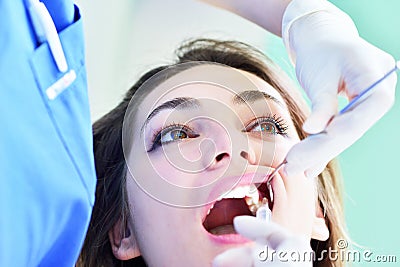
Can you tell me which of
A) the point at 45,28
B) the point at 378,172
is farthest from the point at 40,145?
the point at 378,172

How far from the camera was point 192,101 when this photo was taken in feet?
3.71

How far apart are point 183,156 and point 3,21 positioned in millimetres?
395

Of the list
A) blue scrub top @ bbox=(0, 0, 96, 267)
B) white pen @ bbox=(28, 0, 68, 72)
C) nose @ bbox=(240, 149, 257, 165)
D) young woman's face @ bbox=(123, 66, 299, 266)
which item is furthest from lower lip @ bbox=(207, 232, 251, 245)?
white pen @ bbox=(28, 0, 68, 72)

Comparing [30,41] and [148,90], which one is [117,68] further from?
[30,41]

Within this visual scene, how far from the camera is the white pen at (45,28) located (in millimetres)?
922

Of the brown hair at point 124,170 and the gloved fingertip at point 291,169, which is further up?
the gloved fingertip at point 291,169

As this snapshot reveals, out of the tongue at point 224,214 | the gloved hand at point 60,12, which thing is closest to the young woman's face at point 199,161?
the tongue at point 224,214

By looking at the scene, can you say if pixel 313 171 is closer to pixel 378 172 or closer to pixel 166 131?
pixel 166 131

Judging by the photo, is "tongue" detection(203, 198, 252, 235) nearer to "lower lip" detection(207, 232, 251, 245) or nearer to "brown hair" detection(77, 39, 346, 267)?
"lower lip" detection(207, 232, 251, 245)

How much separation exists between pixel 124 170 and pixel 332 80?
49cm

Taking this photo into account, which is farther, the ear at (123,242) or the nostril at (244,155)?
the ear at (123,242)

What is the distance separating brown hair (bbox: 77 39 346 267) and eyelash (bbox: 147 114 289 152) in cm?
12

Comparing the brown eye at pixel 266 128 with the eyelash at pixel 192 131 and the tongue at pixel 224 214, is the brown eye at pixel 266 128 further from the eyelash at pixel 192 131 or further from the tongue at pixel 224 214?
the tongue at pixel 224 214

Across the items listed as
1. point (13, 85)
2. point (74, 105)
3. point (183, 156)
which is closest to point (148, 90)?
point (183, 156)
